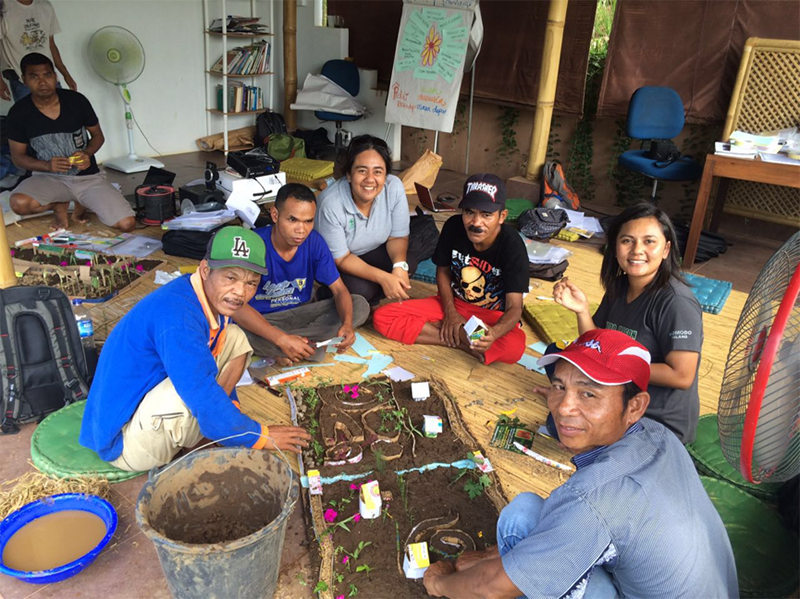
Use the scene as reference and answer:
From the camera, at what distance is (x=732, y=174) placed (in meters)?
4.72

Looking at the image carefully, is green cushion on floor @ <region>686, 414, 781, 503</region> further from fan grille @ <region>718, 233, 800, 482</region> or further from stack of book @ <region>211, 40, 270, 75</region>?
stack of book @ <region>211, 40, 270, 75</region>

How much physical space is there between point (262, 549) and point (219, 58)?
7591 mm

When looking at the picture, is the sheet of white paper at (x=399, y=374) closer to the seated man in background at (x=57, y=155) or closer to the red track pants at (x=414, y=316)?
the red track pants at (x=414, y=316)

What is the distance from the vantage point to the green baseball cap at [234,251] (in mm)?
2039

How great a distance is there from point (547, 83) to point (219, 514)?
5217mm

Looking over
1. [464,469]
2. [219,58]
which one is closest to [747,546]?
[464,469]

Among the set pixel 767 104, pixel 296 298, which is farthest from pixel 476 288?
pixel 767 104

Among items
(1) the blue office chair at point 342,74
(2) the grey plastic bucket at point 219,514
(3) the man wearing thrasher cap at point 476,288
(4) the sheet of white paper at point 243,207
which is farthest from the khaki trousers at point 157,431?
(1) the blue office chair at point 342,74

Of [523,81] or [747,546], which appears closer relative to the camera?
[747,546]

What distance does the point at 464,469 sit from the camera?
2551 mm

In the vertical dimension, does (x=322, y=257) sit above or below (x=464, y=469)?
above

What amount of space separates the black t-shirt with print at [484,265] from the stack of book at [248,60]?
215 inches

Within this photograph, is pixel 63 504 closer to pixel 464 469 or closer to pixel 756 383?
pixel 464 469

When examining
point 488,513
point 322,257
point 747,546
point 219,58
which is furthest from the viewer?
point 219,58
